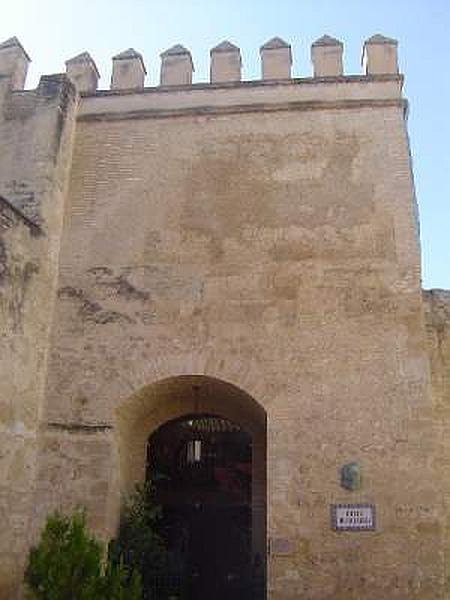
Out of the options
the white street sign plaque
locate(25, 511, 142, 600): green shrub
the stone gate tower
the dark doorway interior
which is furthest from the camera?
the dark doorway interior

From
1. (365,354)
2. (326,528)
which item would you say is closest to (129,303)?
(365,354)

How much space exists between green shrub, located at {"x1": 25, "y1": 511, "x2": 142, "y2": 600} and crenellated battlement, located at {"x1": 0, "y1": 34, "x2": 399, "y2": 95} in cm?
567

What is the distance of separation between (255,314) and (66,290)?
2.25 meters

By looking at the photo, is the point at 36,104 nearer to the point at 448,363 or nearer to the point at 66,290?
the point at 66,290

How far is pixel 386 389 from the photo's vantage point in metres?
7.79

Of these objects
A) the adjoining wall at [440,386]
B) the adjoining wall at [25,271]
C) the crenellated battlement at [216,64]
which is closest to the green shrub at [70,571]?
the adjoining wall at [25,271]

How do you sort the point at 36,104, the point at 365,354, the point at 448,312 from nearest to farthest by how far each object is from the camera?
the point at 365,354 → the point at 448,312 → the point at 36,104

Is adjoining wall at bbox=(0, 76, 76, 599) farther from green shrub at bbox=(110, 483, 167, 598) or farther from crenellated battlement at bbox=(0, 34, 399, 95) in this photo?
green shrub at bbox=(110, 483, 167, 598)

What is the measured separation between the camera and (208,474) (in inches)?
402

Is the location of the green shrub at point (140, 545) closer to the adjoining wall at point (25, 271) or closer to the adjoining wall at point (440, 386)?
the adjoining wall at point (25, 271)

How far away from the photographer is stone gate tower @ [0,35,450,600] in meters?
7.45

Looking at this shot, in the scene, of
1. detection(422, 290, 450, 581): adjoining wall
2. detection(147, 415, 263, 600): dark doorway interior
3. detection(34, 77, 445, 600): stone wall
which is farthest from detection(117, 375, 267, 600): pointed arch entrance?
detection(422, 290, 450, 581): adjoining wall

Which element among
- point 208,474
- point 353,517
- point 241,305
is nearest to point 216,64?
point 241,305

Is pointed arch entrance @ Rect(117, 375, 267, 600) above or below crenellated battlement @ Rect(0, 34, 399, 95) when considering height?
below
